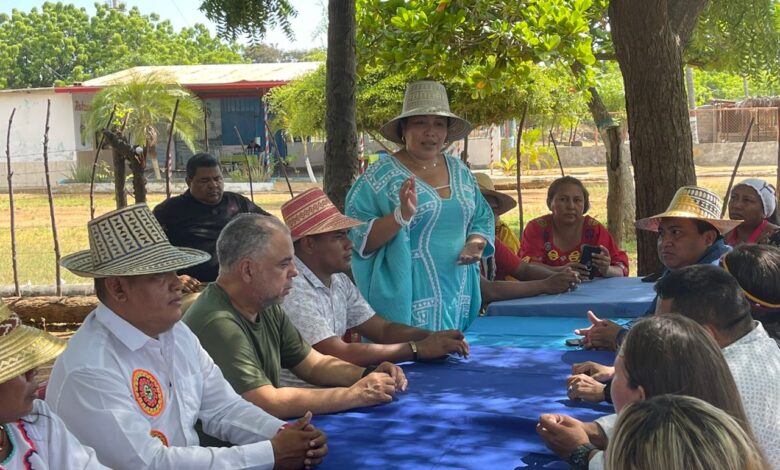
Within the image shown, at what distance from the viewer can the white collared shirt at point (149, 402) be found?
8.36 feet

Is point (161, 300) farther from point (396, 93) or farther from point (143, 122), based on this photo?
point (143, 122)

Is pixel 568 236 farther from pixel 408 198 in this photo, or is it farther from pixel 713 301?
pixel 713 301

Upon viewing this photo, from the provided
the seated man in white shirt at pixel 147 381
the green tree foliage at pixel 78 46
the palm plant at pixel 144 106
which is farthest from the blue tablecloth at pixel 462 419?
the green tree foliage at pixel 78 46

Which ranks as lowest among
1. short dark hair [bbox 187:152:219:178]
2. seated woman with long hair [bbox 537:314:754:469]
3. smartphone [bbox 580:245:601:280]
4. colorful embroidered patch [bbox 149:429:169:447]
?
colorful embroidered patch [bbox 149:429:169:447]

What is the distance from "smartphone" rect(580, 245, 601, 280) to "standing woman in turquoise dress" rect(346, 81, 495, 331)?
1.17 meters

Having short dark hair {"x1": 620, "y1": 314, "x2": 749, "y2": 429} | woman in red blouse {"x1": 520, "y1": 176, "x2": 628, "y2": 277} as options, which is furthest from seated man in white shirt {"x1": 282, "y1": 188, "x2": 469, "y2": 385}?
woman in red blouse {"x1": 520, "y1": 176, "x2": 628, "y2": 277}

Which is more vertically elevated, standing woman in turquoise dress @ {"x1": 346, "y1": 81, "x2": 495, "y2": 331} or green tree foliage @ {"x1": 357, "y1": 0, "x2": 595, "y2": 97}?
green tree foliage @ {"x1": 357, "y1": 0, "x2": 595, "y2": 97}

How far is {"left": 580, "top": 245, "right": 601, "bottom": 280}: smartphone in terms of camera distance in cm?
580

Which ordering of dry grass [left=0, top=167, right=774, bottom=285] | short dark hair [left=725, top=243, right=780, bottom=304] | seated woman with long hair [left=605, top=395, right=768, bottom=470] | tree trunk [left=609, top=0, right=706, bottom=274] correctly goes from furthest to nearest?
dry grass [left=0, top=167, right=774, bottom=285] < tree trunk [left=609, top=0, right=706, bottom=274] < short dark hair [left=725, top=243, right=780, bottom=304] < seated woman with long hair [left=605, top=395, right=768, bottom=470]

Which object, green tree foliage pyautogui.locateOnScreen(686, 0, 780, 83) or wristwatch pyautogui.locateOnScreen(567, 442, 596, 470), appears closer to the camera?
wristwatch pyautogui.locateOnScreen(567, 442, 596, 470)

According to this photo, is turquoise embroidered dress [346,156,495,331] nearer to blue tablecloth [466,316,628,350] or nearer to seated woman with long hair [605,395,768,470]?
blue tablecloth [466,316,628,350]

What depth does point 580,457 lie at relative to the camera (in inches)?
100

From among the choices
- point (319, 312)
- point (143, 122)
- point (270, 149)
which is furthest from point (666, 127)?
point (270, 149)

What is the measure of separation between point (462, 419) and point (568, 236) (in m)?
3.09
